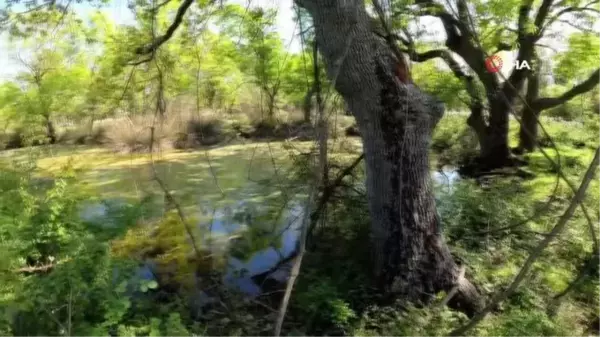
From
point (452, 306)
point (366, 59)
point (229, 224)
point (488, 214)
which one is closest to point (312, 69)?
point (366, 59)

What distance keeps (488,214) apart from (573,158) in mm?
1994

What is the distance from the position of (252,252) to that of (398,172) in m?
2.80

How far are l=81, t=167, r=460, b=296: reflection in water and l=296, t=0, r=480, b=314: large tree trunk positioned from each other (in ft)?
2.63

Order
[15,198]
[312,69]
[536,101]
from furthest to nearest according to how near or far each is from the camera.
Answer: [536,101] < [15,198] < [312,69]

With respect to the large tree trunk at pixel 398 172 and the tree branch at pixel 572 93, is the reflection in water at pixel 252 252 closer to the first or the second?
the large tree trunk at pixel 398 172

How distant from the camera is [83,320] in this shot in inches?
108

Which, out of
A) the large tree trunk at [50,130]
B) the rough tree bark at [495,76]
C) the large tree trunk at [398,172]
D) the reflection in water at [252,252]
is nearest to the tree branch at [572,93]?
the rough tree bark at [495,76]

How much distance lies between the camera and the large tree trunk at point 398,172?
11.3 ft

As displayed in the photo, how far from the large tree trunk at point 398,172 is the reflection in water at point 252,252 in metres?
0.80

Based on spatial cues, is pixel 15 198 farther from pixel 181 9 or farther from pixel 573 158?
pixel 573 158

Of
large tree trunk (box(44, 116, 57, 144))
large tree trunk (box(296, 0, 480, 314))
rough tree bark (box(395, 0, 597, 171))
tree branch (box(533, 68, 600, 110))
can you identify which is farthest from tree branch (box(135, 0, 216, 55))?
large tree trunk (box(44, 116, 57, 144))

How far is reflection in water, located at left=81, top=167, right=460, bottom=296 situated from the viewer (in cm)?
475

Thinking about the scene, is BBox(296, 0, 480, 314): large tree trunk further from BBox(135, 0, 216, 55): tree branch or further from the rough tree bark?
the rough tree bark

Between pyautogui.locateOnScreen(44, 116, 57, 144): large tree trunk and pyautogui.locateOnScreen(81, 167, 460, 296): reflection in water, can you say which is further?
pyautogui.locateOnScreen(44, 116, 57, 144): large tree trunk
